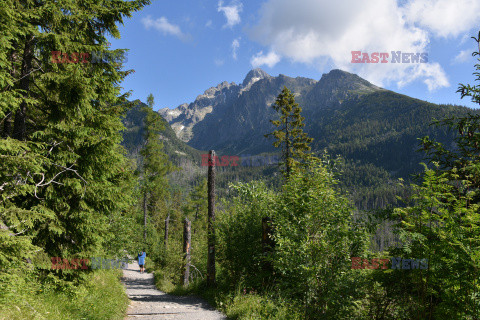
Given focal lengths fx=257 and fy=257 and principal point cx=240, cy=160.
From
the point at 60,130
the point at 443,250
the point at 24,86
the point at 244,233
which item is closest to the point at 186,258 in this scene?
the point at 244,233

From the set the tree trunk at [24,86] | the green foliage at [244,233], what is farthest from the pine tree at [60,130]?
the green foliage at [244,233]

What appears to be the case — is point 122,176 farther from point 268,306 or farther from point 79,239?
point 268,306

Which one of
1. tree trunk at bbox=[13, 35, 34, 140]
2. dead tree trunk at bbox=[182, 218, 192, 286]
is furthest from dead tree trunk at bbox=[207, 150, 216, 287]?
tree trunk at bbox=[13, 35, 34, 140]

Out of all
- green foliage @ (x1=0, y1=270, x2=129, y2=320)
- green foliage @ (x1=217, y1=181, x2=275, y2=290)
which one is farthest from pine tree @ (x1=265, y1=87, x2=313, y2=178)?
green foliage @ (x1=0, y1=270, x2=129, y2=320)

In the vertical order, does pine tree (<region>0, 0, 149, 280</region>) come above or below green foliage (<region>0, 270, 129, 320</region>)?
above

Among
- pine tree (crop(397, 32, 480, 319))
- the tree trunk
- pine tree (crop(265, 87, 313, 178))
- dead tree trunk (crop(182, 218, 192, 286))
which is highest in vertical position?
pine tree (crop(265, 87, 313, 178))

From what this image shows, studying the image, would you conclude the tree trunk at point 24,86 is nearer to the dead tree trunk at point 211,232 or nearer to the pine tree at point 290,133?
the dead tree trunk at point 211,232

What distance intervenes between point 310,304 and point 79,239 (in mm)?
6351

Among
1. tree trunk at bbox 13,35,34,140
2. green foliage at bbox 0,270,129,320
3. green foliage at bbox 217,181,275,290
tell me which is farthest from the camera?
green foliage at bbox 217,181,275,290

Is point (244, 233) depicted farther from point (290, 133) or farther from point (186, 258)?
point (290, 133)

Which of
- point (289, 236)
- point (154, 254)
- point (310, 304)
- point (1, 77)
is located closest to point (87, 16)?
point (1, 77)

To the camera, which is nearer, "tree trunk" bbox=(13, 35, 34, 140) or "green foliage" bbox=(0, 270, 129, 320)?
"green foliage" bbox=(0, 270, 129, 320)

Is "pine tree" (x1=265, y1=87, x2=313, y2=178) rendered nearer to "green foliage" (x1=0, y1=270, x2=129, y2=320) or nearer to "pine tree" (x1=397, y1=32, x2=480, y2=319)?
"green foliage" (x1=0, y1=270, x2=129, y2=320)

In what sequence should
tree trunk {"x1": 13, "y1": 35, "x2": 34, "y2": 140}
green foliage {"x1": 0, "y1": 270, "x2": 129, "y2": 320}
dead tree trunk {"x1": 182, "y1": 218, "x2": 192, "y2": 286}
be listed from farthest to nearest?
dead tree trunk {"x1": 182, "y1": 218, "x2": 192, "y2": 286}
tree trunk {"x1": 13, "y1": 35, "x2": 34, "y2": 140}
green foliage {"x1": 0, "y1": 270, "x2": 129, "y2": 320}
